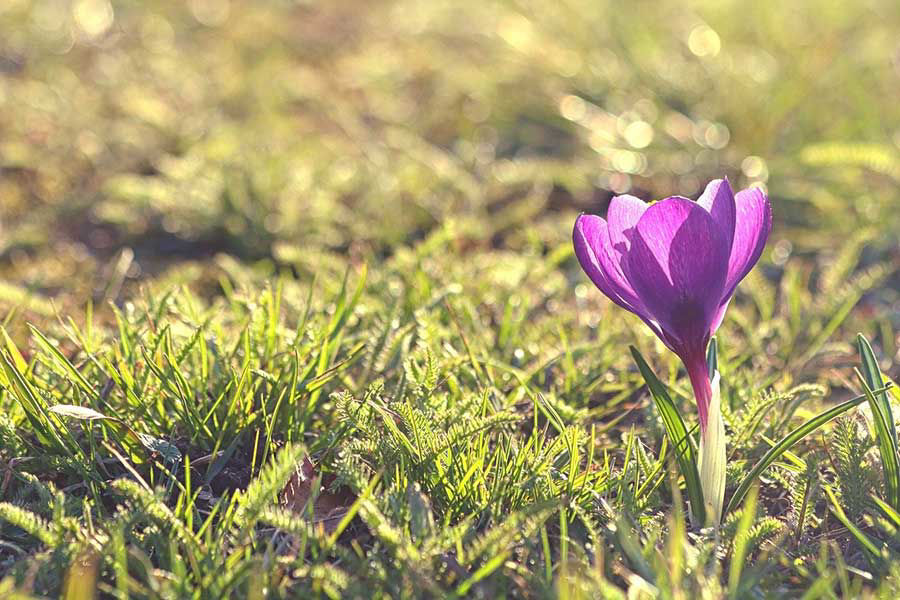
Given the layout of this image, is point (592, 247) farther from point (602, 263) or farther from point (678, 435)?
point (678, 435)

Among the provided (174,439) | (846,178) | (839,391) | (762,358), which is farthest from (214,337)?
(846,178)

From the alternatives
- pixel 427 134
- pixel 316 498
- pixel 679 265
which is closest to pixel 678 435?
pixel 679 265

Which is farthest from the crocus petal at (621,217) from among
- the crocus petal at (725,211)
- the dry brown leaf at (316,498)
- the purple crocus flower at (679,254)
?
the dry brown leaf at (316,498)

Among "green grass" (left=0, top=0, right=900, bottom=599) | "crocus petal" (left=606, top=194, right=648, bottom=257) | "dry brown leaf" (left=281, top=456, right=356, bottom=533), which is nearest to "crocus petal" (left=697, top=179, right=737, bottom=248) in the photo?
"crocus petal" (left=606, top=194, right=648, bottom=257)

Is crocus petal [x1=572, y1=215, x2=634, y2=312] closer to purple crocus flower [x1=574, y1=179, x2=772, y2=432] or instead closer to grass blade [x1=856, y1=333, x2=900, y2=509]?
purple crocus flower [x1=574, y1=179, x2=772, y2=432]

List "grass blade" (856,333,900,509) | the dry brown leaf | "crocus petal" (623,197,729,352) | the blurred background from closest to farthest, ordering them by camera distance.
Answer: "crocus petal" (623,197,729,352) → "grass blade" (856,333,900,509) → the dry brown leaf → the blurred background
